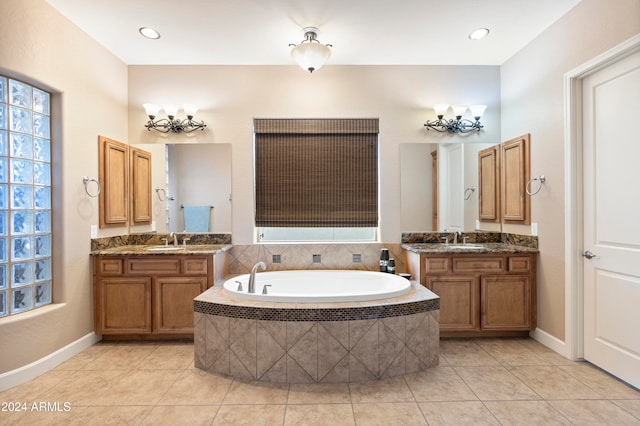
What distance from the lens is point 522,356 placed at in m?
2.83

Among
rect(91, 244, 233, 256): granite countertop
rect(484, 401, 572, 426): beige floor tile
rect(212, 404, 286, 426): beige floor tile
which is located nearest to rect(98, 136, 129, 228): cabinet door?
rect(91, 244, 233, 256): granite countertop

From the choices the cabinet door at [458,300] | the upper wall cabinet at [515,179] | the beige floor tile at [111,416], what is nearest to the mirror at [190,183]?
the beige floor tile at [111,416]

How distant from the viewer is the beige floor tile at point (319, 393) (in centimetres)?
216

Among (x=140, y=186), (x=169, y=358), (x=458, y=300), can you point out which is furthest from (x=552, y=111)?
(x=140, y=186)

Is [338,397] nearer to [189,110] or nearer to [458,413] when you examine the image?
[458,413]

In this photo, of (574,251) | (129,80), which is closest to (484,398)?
(574,251)

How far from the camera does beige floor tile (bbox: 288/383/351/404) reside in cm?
216

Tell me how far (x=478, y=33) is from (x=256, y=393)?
342cm

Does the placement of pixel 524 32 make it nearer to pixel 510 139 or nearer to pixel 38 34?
pixel 510 139

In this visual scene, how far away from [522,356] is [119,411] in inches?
117

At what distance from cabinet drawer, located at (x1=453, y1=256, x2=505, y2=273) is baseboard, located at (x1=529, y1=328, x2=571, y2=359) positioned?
65 centimetres

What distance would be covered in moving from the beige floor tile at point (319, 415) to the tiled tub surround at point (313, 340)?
27 cm

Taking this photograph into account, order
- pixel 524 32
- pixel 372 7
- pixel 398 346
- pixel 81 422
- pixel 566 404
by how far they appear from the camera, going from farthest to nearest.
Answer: pixel 524 32
pixel 372 7
pixel 398 346
pixel 566 404
pixel 81 422

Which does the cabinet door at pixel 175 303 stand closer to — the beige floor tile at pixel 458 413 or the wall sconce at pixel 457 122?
the beige floor tile at pixel 458 413
